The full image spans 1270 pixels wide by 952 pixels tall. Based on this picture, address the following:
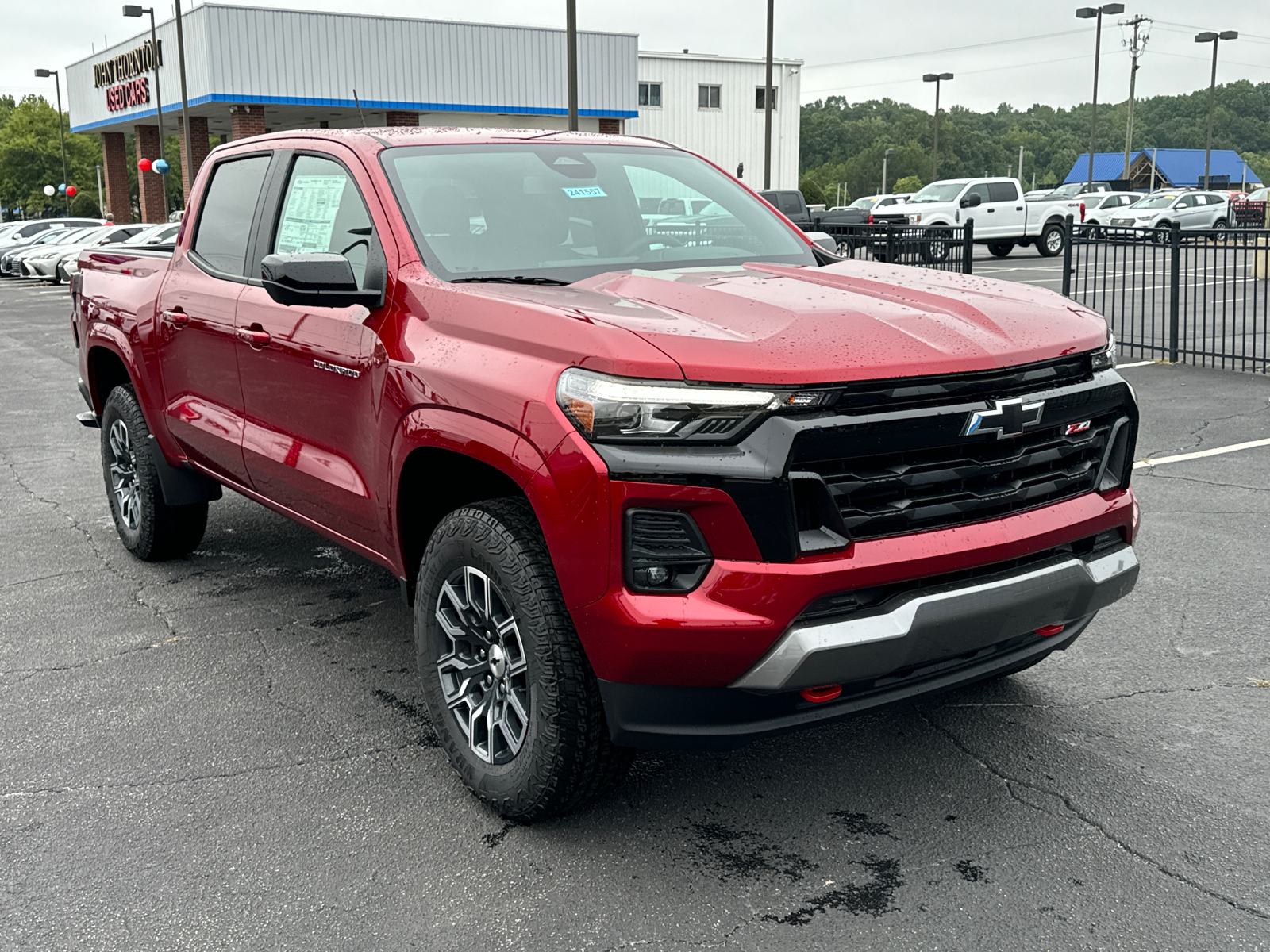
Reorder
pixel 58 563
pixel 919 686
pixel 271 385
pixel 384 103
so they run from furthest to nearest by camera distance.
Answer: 1. pixel 384 103
2. pixel 58 563
3. pixel 271 385
4. pixel 919 686

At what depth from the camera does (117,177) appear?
47906 mm

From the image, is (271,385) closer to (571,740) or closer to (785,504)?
A: (571,740)

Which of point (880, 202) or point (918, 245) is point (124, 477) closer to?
point (918, 245)

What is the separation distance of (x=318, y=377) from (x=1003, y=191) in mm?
31429

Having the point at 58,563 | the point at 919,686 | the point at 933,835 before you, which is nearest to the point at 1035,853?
the point at 933,835

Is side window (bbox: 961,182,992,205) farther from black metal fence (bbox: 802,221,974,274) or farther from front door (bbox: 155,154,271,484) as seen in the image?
front door (bbox: 155,154,271,484)

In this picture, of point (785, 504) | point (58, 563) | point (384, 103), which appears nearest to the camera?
point (785, 504)

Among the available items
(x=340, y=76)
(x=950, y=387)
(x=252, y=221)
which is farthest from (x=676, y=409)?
(x=340, y=76)

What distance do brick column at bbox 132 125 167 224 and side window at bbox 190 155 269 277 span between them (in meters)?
40.0

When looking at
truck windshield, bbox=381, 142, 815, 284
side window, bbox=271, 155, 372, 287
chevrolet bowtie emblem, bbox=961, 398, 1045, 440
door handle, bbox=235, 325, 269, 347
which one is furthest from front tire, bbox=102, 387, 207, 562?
chevrolet bowtie emblem, bbox=961, 398, 1045, 440

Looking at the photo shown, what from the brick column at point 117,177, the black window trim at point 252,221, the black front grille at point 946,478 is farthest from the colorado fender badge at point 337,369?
the brick column at point 117,177

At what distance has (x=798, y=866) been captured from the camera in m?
3.16

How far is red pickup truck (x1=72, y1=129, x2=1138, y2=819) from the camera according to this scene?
283cm

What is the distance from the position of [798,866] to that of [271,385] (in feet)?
8.26
